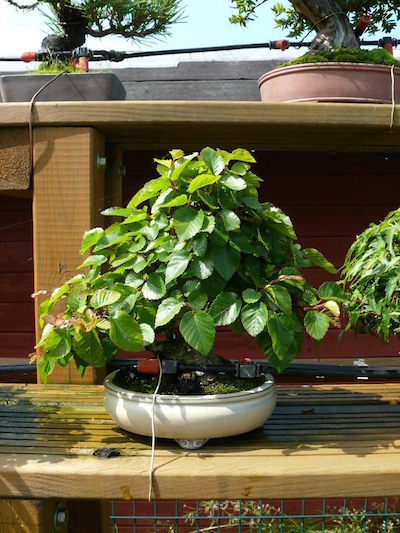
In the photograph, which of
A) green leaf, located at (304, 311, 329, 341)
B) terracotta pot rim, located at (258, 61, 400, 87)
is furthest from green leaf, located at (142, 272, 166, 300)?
terracotta pot rim, located at (258, 61, 400, 87)

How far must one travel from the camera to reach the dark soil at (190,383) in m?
0.85

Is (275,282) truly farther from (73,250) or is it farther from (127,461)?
(73,250)

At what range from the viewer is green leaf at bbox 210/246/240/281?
807mm

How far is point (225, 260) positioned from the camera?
0.81 meters

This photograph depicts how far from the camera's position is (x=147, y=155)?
1.90 m

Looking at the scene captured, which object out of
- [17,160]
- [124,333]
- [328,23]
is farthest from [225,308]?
[328,23]

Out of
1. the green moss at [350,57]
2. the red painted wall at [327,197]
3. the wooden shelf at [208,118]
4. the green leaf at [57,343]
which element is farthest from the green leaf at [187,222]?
the red painted wall at [327,197]

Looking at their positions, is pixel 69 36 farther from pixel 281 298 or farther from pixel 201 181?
pixel 281 298

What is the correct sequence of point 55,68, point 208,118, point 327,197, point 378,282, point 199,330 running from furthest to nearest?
point 327,197
point 55,68
point 208,118
point 378,282
point 199,330

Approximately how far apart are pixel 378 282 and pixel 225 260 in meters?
0.28

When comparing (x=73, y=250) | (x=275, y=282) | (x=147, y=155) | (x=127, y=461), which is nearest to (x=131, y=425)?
(x=127, y=461)

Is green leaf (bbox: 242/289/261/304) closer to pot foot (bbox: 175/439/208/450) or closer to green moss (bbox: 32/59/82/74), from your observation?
pot foot (bbox: 175/439/208/450)

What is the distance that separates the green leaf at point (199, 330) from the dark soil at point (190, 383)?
0.10 meters

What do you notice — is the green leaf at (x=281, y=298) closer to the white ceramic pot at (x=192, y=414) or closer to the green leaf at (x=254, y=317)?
the green leaf at (x=254, y=317)
